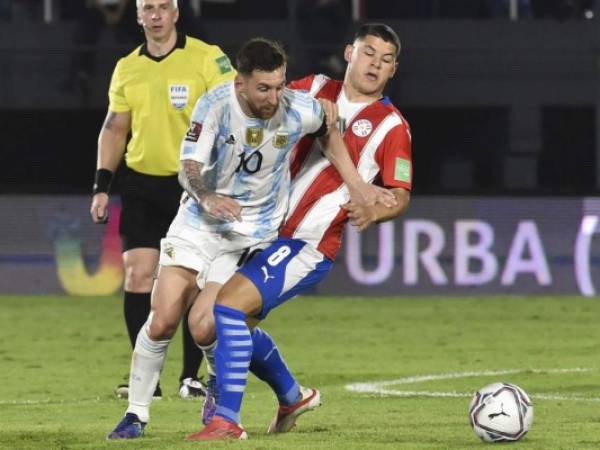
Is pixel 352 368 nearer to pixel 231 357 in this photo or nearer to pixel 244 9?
pixel 231 357

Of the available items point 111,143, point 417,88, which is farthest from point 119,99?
point 417,88

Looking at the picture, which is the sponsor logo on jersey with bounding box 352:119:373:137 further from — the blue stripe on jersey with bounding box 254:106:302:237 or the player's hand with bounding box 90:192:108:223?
the player's hand with bounding box 90:192:108:223

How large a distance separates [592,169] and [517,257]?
1.32 m

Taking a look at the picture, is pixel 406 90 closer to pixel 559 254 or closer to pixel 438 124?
pixel 438 124

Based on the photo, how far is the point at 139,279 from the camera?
823 centimetres

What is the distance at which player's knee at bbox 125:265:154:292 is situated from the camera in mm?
8203

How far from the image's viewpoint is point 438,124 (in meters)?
14.9

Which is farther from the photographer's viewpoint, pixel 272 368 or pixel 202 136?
pixel 272 368

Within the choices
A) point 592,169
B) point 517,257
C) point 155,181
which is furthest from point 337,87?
point 592,169

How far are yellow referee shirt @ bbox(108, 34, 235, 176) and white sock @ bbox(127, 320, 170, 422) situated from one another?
172 centimetres

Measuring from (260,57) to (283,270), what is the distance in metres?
0.80

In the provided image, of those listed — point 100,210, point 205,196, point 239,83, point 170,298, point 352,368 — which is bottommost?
point 352,368

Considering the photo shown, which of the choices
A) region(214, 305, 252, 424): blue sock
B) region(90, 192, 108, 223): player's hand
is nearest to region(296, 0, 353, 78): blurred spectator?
region(90, 192, 108, 223): player's hand

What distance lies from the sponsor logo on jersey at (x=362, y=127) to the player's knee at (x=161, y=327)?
987 millimetres
